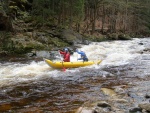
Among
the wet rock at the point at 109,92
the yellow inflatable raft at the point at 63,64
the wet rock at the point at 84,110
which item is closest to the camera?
the wet rock at the point at 84,110

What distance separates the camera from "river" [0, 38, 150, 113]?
8516mm

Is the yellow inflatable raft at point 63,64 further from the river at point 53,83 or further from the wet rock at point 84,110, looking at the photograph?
the wet rock at point 84,110

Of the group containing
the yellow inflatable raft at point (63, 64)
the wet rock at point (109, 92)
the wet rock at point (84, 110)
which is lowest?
the wet rock at point (84, 110)

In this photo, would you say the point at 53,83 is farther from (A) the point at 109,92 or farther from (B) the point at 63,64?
(B) the point at 63,64

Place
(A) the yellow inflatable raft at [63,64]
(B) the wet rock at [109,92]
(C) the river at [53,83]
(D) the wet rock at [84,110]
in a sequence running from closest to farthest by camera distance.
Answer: (D) the wet rock at [84,110] < (C) the river at [53,83] < (B) the wet rock at [109,92] < (A) the yellow inflatable raft at [63,64]

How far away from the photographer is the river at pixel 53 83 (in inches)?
335

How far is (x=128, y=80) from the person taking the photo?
11.9 m

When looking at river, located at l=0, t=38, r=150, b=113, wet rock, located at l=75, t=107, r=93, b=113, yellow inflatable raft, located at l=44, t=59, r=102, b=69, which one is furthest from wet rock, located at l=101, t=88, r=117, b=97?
yellow inflatable raft, located at l=44, t=59, r=102, b=69

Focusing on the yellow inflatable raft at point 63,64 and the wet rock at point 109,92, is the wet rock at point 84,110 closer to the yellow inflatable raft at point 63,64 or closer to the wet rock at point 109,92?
the wet rock at point 109,92

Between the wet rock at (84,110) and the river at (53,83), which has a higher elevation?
the river at (53,83)

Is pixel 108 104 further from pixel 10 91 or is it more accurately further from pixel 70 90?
pixel 10 91

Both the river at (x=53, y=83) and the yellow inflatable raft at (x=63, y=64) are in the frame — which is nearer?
the river at (x=53, y=83)

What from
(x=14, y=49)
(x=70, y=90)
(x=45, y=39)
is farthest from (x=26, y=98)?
(x=45, y=39)

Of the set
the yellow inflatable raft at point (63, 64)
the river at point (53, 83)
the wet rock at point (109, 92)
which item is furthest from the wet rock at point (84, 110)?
the yellow inflatable raft at point (63, 64)
